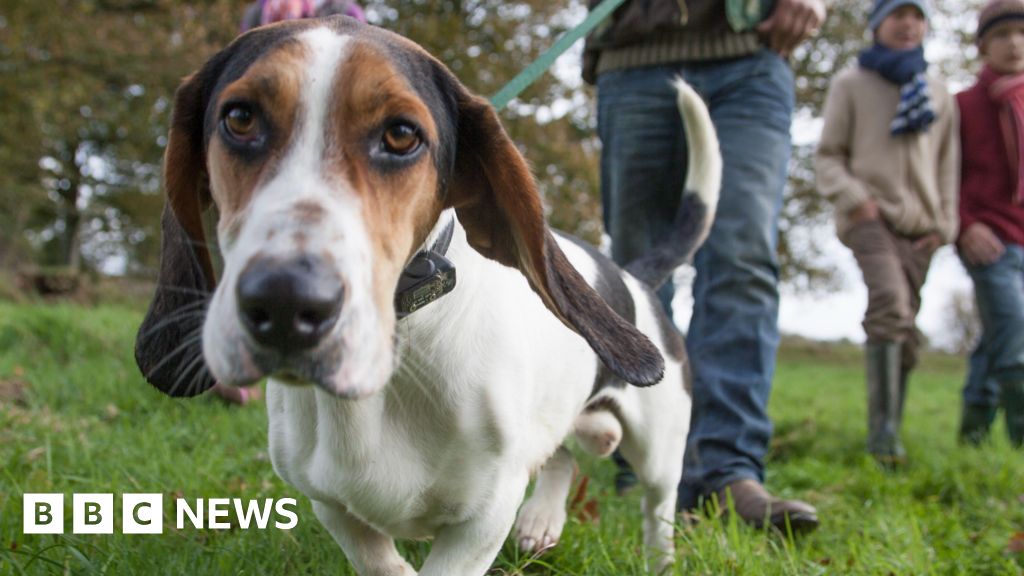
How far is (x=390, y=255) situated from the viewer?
163 centimetres

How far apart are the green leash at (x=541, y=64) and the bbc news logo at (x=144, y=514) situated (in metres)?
1.35

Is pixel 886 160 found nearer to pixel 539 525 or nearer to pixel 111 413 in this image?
pixel 539 525

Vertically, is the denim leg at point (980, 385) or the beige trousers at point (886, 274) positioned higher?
the beige trousers at point (886, 274)

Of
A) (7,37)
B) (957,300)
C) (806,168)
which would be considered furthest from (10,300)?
(957,300)

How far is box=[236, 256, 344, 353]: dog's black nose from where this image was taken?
1309 mm

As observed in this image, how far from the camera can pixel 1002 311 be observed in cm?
562

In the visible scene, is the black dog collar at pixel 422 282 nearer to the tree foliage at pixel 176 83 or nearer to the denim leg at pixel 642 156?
the denim leg at pixel 642 156

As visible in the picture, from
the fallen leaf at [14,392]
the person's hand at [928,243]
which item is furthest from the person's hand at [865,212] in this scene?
the fallen leaf at [14,392]

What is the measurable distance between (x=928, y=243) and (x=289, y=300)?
5.23m

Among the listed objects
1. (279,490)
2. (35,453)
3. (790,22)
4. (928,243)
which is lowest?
(35,453)

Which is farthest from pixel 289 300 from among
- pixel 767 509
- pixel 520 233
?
pixel 767 509

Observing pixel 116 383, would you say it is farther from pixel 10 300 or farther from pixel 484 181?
pixel 10 300

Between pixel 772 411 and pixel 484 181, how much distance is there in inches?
250

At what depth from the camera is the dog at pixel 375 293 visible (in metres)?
1.43
